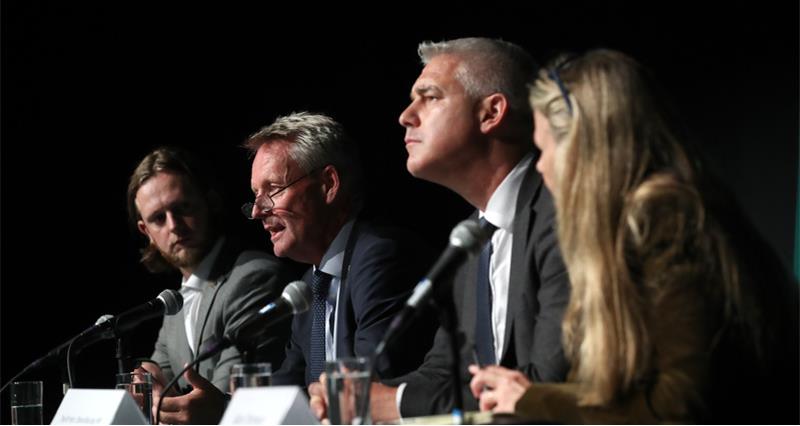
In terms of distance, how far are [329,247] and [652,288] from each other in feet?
6.41

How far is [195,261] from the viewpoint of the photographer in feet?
14.3

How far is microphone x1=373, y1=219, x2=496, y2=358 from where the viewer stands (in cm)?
169

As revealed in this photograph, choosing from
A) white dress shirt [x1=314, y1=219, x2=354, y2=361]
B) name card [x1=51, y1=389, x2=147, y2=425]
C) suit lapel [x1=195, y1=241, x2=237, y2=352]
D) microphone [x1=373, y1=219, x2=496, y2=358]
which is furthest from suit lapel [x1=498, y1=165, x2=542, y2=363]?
suit lapel [x1=195, y1=241, x2=237, y2=352]

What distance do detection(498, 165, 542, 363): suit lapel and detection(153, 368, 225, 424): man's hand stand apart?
3.10ft

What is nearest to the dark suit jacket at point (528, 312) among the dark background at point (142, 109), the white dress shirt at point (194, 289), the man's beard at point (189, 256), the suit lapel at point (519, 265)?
the suit lapel at point (519, 265)

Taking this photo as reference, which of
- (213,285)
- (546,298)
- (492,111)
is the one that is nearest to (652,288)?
(546,298)

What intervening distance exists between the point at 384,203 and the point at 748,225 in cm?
220

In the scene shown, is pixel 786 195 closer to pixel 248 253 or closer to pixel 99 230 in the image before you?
pixel 248 253

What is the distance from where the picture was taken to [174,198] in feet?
14.5

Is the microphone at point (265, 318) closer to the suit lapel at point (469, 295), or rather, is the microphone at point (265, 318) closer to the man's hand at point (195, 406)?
the suit lapel at point (469, 295)

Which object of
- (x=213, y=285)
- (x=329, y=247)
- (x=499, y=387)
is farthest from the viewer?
(x=213, y=285)

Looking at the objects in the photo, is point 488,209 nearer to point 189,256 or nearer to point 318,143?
point 318,143

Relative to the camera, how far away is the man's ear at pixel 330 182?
3664 millimetres

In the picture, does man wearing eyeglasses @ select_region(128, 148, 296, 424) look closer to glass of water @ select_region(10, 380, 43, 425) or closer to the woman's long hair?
glass of water @ select_region(10, 380, 43, 425)
